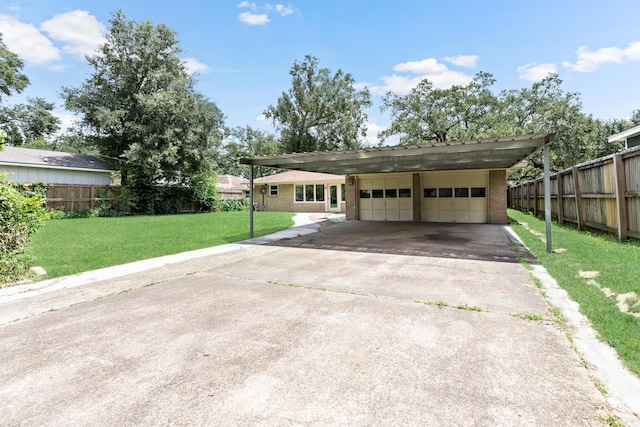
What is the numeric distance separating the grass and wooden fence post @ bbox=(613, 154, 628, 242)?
0.26m

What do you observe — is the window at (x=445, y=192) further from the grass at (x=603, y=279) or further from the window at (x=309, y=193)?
the window at (x=309, y=193)

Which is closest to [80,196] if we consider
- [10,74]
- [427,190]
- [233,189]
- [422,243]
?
[233,189]

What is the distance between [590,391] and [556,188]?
37.2 ft

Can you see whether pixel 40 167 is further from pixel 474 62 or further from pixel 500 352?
pixel 474 62

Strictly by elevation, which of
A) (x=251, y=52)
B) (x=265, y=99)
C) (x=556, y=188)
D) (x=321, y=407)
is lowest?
(x=321, y=407)

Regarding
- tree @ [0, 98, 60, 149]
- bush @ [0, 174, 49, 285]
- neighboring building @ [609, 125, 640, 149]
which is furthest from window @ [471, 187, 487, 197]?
tree @ [0, 98, 60, 149]

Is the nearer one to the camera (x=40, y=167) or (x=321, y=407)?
(x=321, y=407)

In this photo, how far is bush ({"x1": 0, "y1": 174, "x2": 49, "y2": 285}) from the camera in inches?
219

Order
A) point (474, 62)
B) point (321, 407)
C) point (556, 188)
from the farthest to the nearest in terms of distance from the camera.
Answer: point (474, 62) < point (556, 188) < point (321, 407)

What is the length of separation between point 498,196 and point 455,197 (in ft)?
5.94

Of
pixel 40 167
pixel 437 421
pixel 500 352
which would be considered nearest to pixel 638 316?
pixel 500 352

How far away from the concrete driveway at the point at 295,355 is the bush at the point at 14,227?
4.42 ft

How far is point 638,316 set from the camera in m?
3.40

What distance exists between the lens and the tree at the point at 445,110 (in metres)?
27.1
